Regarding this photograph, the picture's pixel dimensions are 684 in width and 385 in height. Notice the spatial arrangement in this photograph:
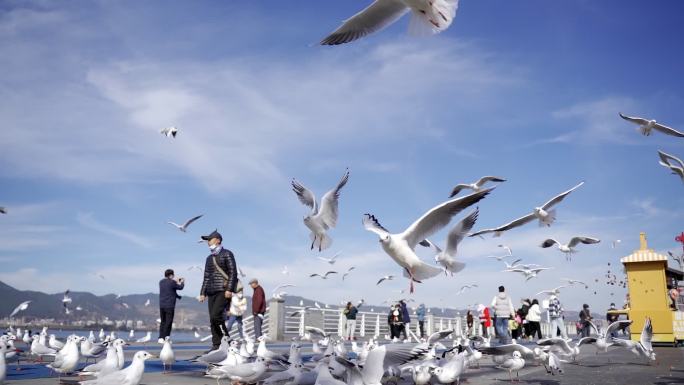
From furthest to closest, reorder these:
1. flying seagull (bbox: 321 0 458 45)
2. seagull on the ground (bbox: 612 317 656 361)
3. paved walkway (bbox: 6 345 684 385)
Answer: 1. seagull on the ground (bbox: 612 317 656 361)
2. flying seagull (bbox: 321 0 458 45)
3. paved walkway (bbox: 6 345 684 385)

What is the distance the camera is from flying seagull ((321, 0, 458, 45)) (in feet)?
24.3

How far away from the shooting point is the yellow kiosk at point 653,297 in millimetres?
15742

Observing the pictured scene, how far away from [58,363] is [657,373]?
764 cm

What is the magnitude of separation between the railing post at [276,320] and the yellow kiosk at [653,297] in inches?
450

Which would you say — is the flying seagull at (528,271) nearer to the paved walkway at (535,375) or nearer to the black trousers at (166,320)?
the paved walkway at (535,375)

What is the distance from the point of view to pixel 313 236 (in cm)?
1080

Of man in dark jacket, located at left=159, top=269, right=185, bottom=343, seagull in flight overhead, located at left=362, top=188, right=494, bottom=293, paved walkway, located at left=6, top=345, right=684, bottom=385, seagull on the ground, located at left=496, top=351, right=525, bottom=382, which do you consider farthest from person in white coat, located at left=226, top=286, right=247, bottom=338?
seagull on the ground, located at left=496, top=351, right=525, bottom=382

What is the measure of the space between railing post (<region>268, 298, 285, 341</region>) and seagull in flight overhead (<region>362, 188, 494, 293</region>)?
43.0 feet

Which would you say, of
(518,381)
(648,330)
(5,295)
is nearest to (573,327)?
(648,330)

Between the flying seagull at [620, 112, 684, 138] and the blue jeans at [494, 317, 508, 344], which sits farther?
the blue jeans at [494, 317, 508, 344]

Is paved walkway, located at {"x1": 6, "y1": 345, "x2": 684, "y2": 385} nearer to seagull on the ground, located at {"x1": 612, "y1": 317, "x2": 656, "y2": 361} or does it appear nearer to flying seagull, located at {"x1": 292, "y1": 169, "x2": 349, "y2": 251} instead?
seagull on the ground, located at {"x1": 612, "y1": 317, "x2": 656, "y2": 361}

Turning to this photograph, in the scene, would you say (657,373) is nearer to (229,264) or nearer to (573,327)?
(229,264)

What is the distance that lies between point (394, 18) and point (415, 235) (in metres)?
3.15

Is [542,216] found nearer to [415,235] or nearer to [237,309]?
[415,235]
